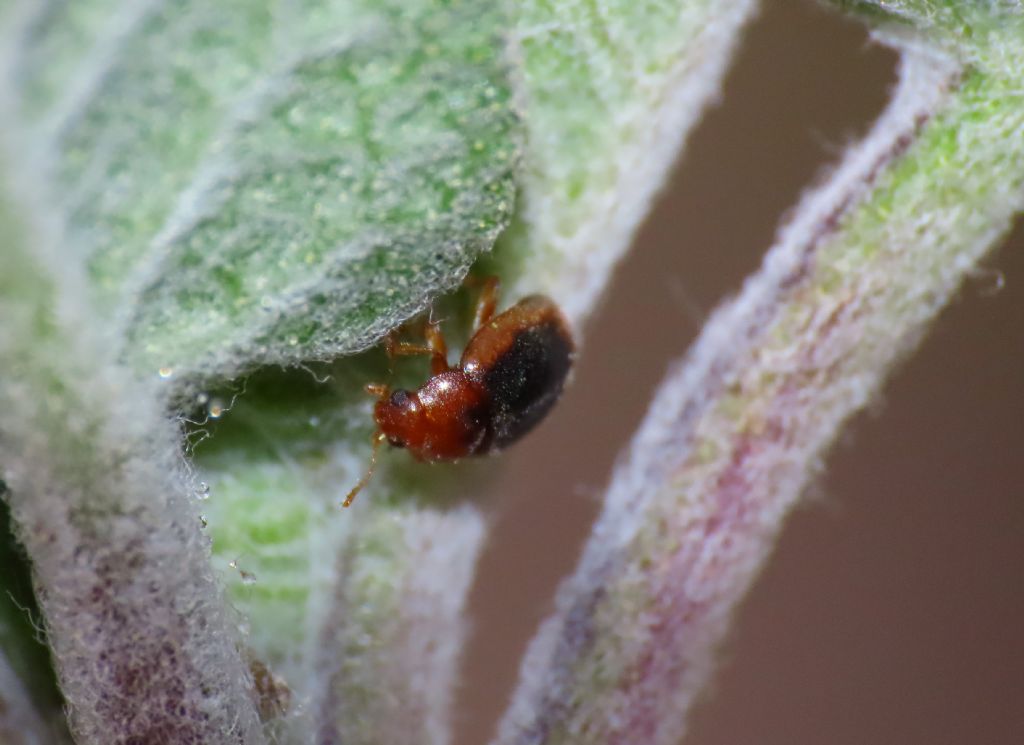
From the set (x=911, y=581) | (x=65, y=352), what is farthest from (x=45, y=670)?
(x=911, y=581)

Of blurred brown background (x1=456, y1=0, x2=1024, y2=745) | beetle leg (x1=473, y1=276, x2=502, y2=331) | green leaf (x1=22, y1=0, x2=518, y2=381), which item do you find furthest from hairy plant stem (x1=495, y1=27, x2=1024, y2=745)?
blurred brown background (x1=456, y1=0, x2=1024, y2=745)

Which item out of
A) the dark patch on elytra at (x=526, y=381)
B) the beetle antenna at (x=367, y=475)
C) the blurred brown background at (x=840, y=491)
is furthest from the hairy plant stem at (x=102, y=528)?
the blurred brown background at (x=840, y=491)

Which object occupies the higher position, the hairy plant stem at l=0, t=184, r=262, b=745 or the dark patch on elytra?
the hairy plant stem at l=0, t=184, r=262, b=745

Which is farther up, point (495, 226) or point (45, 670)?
point (495, 226)

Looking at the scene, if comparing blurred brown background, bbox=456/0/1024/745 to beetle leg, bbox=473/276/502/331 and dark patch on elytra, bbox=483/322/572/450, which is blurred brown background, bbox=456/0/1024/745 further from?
beetle leg, bbox=473/276/502/331

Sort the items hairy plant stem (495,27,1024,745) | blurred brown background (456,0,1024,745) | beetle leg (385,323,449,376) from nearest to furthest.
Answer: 1. hairy plant stem (495,27,1024,745)
2. beetle leg (385,323,449,376)
3. blurred brown background (456,0,1024,745)

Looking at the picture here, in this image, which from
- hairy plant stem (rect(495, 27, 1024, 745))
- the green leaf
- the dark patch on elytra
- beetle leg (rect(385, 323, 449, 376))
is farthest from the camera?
the dark patch on elytra

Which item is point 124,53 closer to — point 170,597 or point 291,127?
point 291,127

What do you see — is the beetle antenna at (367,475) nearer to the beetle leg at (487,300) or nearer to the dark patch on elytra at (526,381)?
the beetle leg at (487,300)
